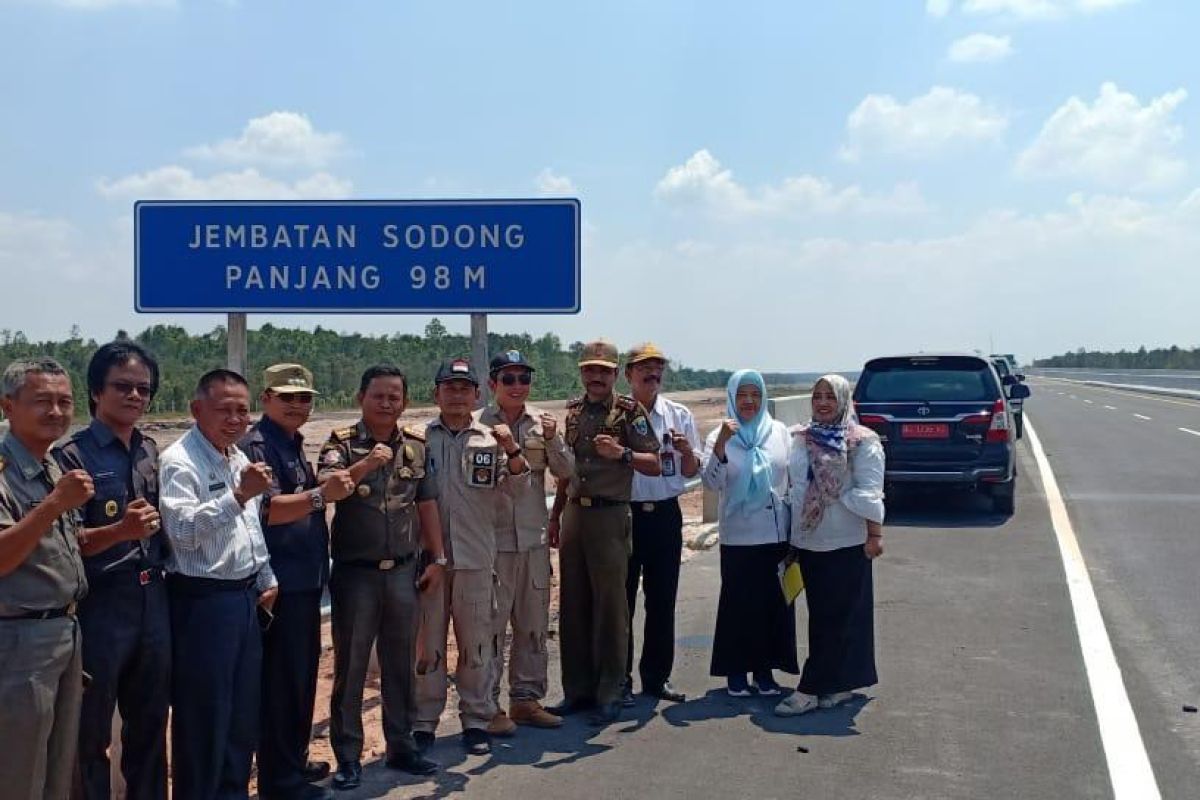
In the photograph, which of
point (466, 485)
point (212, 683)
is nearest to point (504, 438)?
point (466, 485)

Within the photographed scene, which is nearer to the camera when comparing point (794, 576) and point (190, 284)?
point (794, 576)

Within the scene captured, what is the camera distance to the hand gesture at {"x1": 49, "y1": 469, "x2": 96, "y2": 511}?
3195 millimetres

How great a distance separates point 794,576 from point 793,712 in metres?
0.72

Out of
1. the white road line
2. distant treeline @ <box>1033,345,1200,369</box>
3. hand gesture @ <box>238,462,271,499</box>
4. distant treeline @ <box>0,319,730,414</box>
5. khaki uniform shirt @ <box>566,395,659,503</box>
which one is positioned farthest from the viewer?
distant treeline @ <box>1033,345,1200,369</box>

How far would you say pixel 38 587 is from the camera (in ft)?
10.8

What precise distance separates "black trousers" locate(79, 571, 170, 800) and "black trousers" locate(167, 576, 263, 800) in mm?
71

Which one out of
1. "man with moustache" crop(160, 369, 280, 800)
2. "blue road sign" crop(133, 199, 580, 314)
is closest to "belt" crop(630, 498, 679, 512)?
"blue road sign" crop(133, 199, 580, 314)

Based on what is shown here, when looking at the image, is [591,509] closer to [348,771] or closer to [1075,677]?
[348,771]

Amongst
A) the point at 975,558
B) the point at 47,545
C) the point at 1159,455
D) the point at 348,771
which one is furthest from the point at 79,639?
the point at 1159,455

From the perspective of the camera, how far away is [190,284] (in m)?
6.88

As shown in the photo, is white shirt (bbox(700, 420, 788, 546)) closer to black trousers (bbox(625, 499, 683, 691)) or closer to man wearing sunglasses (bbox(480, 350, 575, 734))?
black trousers (bbox(625, 499, 683, 691))

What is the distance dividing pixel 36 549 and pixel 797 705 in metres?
3.79

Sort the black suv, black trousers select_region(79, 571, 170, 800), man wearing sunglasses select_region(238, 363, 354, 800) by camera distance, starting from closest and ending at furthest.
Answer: black trousers select_region(79, 571, 170, 800), man wearing sunglasses select_region(238, 363, 354, 800), the black suv

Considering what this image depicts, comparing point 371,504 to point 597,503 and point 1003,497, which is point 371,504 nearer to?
point 597,503
